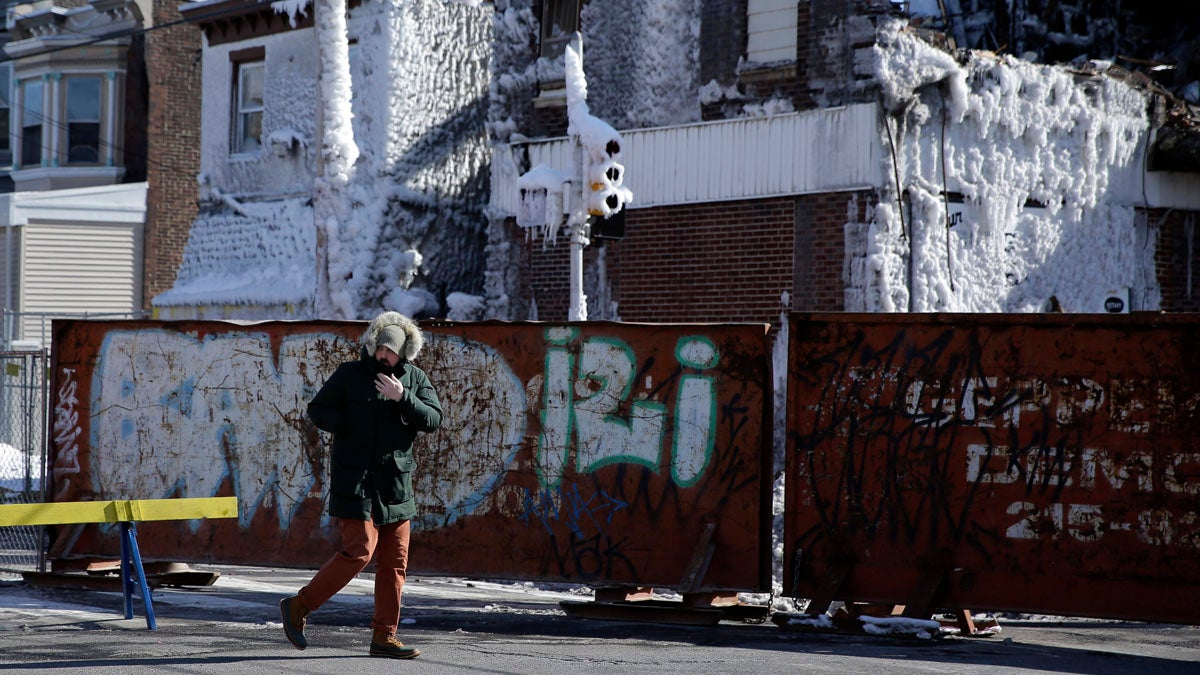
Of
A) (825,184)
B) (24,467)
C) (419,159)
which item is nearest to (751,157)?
(825,184)

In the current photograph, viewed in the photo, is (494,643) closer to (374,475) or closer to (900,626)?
(374,475)

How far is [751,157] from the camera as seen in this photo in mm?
16250

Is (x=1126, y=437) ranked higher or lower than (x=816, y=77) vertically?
lower

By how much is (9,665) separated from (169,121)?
24.2 m

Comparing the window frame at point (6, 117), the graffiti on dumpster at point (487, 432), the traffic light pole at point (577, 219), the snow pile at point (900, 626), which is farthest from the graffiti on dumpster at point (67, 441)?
the window frame at point (6, 117)

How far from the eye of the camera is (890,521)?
8.55 meters

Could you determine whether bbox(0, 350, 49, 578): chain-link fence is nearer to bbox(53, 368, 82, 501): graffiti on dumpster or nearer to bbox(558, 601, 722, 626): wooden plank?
bbox(53, 368, 82, 501): graffiti on dumpster

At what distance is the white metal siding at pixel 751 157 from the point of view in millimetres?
15320

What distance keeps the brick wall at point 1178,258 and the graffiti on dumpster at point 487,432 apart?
10.3 m

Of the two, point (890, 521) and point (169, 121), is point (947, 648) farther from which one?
point (169, 121)

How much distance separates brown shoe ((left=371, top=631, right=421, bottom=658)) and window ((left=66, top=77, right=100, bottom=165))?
2582 centimetres

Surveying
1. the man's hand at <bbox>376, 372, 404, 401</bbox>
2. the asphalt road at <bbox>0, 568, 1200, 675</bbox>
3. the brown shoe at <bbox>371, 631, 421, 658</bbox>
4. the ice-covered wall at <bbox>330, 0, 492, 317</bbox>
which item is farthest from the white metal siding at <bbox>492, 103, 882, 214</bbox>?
the brown shoe at <bbox>371, 631, 421, 658</bbox>

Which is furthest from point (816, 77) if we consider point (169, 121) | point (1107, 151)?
point (169, 121)

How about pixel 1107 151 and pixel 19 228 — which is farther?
pixel 19 228
